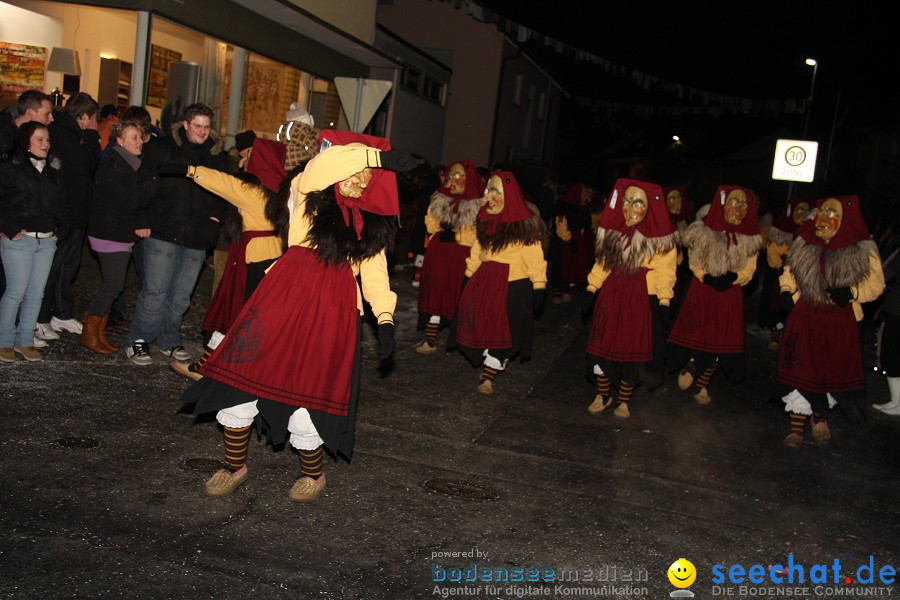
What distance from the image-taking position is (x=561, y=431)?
25.0 feet

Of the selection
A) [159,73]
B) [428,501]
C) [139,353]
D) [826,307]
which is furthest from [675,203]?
[428,501]

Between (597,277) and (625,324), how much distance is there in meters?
0.55

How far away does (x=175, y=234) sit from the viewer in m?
7.43

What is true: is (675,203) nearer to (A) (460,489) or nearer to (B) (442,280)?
(B) (442,280)

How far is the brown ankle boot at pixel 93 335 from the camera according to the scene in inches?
304

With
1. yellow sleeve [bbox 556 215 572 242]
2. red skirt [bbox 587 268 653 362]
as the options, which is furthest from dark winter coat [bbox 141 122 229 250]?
yellow sleeve [bbox 556 215 572 242]

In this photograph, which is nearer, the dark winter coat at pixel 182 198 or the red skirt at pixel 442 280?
the dark winter coat at pixel 182 198

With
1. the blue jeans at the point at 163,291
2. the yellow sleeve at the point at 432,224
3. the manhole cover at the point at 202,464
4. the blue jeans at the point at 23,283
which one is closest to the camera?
the manhole cover at the point at 202,464

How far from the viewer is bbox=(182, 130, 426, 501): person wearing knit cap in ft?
16.2

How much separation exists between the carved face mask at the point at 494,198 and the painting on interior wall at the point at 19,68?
678cm

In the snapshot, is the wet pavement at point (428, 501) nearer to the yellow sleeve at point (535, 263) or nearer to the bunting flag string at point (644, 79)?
the yellow sleeve at point (535, 263)

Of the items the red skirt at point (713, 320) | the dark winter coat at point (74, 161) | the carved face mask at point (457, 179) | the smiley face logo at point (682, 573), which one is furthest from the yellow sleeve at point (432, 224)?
the smiley face logo at point (682, 573)

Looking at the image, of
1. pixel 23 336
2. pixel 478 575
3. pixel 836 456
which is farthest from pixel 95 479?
pixel 836 456

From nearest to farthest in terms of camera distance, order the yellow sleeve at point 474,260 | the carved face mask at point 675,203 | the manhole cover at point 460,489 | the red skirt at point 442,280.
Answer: the manhole cover at point 460,489 → the yellow sleeve at point 474,260 → the red skirt at point 442,280 → the carved face mask at point 675,203
